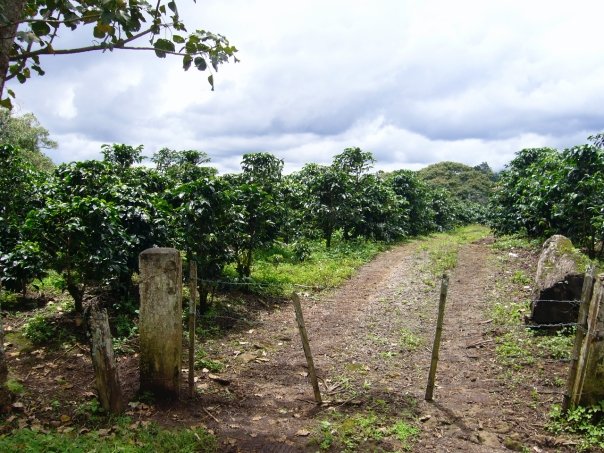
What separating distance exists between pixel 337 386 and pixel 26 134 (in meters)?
27.4

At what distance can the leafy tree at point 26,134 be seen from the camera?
24547mm

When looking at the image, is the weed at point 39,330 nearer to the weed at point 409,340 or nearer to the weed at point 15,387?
the weed at point 15,387

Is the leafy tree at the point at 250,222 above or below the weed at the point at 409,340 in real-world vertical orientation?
above

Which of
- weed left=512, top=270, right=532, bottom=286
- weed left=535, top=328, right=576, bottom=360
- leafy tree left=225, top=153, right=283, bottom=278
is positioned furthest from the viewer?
weed left=512, top=270, right=532, bottom=286

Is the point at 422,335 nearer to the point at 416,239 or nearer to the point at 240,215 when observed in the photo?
the point at 240,215

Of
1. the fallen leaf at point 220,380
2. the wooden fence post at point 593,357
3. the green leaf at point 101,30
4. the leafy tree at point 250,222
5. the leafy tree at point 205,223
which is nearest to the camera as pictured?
the green leaf at point 101,30

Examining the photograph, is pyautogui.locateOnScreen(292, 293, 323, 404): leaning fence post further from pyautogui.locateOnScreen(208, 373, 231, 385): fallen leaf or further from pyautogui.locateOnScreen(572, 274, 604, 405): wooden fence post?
pyautogui.locateOnScreen(572, 274, 604, 405): wooden fence post

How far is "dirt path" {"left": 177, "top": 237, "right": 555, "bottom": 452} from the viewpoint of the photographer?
480cm

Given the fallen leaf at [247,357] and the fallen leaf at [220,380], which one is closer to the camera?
the fallen leaf at [220,380]

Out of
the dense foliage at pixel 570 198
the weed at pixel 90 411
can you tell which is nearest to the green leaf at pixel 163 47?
the weed at pixel 90 411

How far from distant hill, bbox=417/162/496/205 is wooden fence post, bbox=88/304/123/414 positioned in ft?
162

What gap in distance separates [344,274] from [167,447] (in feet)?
30.2

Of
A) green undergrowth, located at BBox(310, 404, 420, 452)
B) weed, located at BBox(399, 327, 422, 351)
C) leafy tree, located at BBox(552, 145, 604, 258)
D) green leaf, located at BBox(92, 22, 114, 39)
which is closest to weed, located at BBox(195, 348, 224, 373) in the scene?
green undergrowth, located at BBox(310, 404, 420, 452)

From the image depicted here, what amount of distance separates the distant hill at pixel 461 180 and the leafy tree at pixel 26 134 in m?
39.5
